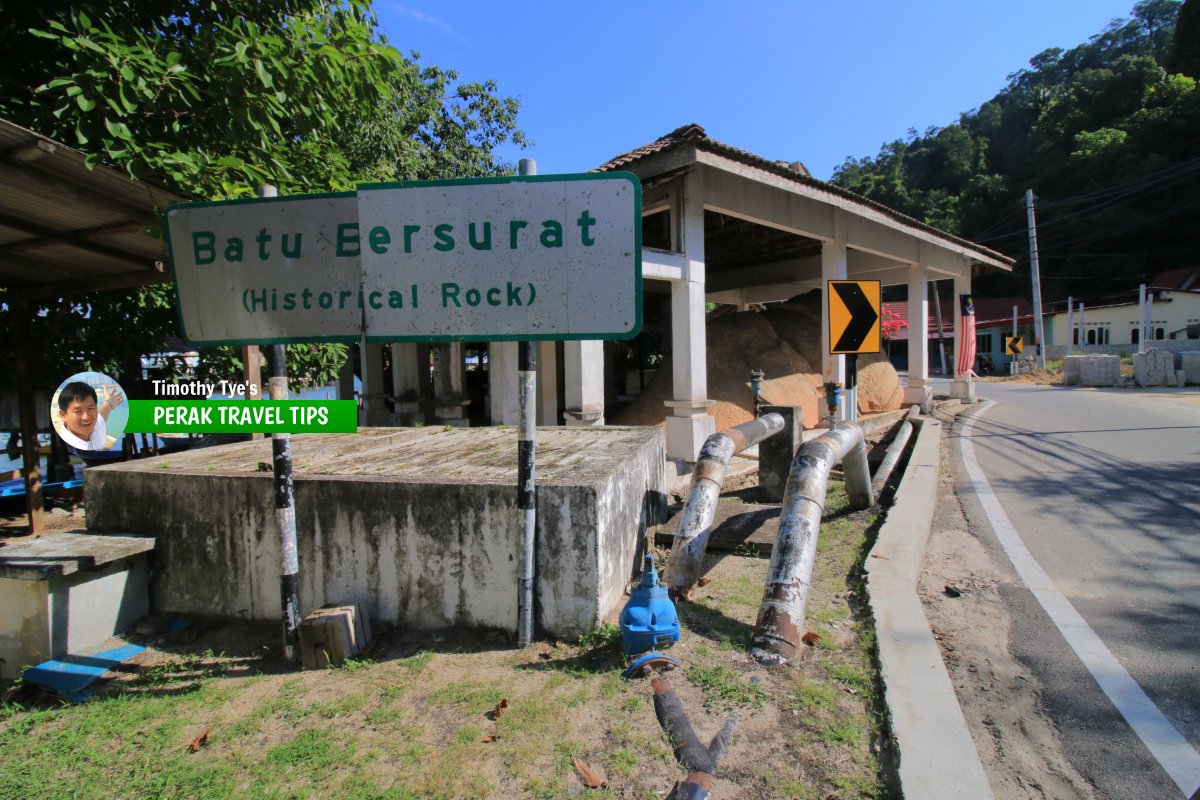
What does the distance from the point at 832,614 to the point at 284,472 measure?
311 centimetres

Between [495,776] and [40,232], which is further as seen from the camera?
[40,232]

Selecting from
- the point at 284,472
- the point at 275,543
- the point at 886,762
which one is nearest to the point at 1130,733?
the point at 886,762

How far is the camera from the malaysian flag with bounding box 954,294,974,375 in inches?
682

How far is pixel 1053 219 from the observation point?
3931 cm

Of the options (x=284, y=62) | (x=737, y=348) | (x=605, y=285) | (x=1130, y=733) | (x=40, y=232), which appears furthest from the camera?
(x=737, y=348)

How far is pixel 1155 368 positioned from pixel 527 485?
2570 cm

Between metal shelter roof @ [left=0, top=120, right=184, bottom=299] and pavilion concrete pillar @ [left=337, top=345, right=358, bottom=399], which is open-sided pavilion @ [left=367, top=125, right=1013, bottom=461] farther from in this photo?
metal shelter roof @ [left=0, top=120, right=184, bottom=299]

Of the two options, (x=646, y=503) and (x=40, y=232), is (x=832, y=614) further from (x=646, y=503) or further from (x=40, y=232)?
(x=40, y=232)

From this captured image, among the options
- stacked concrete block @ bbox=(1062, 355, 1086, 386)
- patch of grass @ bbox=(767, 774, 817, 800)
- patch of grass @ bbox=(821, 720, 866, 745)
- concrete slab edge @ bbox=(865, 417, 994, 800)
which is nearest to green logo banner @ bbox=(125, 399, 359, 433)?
patch of grass @ bbox=(767, 774, 817, 800)

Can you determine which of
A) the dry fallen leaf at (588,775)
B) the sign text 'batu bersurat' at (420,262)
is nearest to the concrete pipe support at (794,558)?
the dry fallen leaf at (588,775)

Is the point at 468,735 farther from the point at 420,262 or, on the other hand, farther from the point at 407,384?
the point at 407,384

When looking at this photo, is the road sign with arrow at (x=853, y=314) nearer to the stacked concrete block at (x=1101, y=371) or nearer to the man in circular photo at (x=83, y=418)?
the man in circular photo at (x=83, y=418)

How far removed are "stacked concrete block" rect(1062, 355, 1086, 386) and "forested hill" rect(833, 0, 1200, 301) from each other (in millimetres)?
17041

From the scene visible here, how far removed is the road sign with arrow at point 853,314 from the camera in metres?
5.44
